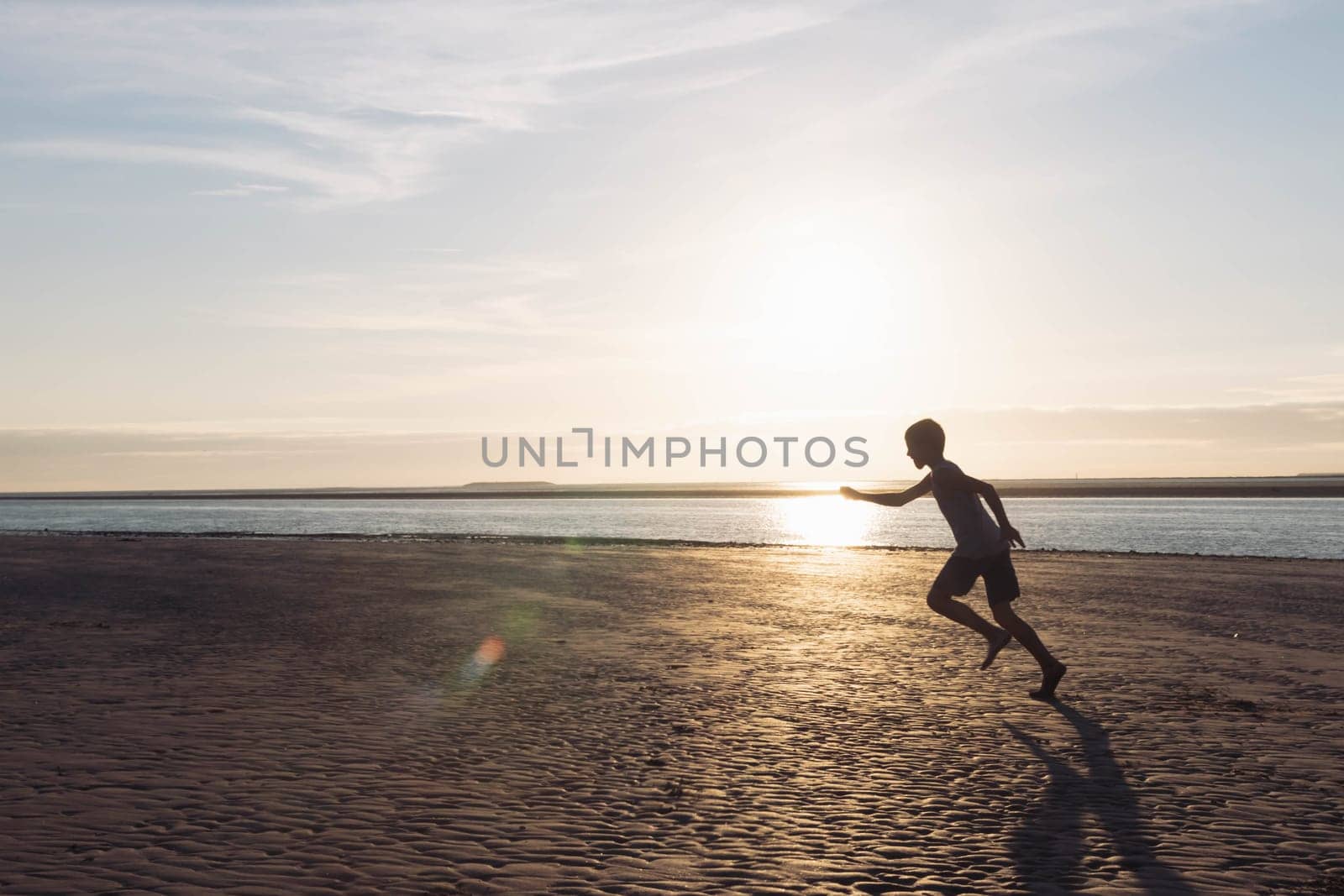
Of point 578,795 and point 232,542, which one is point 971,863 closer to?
point 578,795

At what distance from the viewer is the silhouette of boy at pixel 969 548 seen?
9.72 metres

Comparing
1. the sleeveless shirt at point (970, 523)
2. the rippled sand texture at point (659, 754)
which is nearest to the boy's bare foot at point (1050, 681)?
the rippled sand texture at point (659, 754)

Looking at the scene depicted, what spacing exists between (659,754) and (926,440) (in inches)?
147

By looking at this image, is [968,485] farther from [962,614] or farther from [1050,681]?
[1050,681]

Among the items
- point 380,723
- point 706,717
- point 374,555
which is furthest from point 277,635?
point 374,555

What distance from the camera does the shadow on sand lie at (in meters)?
5.27

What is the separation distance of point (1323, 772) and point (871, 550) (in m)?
31.9

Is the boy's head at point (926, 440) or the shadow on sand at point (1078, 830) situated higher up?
the boy's head at point (926, 440)

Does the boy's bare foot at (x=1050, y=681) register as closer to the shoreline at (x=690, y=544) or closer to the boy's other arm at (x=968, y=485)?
the boy's other arm at (x=968, y=485)

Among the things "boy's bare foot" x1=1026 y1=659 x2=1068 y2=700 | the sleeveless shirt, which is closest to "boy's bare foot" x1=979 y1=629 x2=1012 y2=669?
"boy's bare foot" x1=1026 y1=659 x2=1068 y2=700

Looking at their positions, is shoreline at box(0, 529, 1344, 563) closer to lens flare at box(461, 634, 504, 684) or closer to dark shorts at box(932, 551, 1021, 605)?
lens flare at box(461, 634, 504, 684)

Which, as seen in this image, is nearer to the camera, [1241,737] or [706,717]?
[1241,737]

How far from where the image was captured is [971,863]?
216 inches

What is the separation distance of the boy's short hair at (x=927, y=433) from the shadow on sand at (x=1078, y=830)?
2.82 meters
